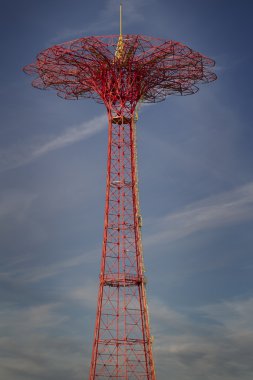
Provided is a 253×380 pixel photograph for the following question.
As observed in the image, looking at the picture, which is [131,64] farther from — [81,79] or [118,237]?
[118,237]

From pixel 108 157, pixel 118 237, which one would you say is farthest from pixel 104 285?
pixel 108 157

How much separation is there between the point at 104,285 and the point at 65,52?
107 ft

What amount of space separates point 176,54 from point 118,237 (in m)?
26.7

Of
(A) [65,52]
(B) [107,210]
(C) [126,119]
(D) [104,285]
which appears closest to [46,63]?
(A) [65,52]

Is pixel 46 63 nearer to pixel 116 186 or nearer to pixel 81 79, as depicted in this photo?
pixel 81 79

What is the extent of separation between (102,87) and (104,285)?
2834cm

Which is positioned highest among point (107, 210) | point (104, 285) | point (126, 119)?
point (126, 119)

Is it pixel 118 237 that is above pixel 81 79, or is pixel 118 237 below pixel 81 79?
below

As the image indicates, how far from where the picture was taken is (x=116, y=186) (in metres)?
139

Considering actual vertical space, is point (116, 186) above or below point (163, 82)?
below

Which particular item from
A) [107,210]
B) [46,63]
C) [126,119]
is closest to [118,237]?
[107,210]

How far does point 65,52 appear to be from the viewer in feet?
445

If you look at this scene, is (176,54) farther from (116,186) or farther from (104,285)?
(104,285)

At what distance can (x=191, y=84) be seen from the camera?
470 feet
